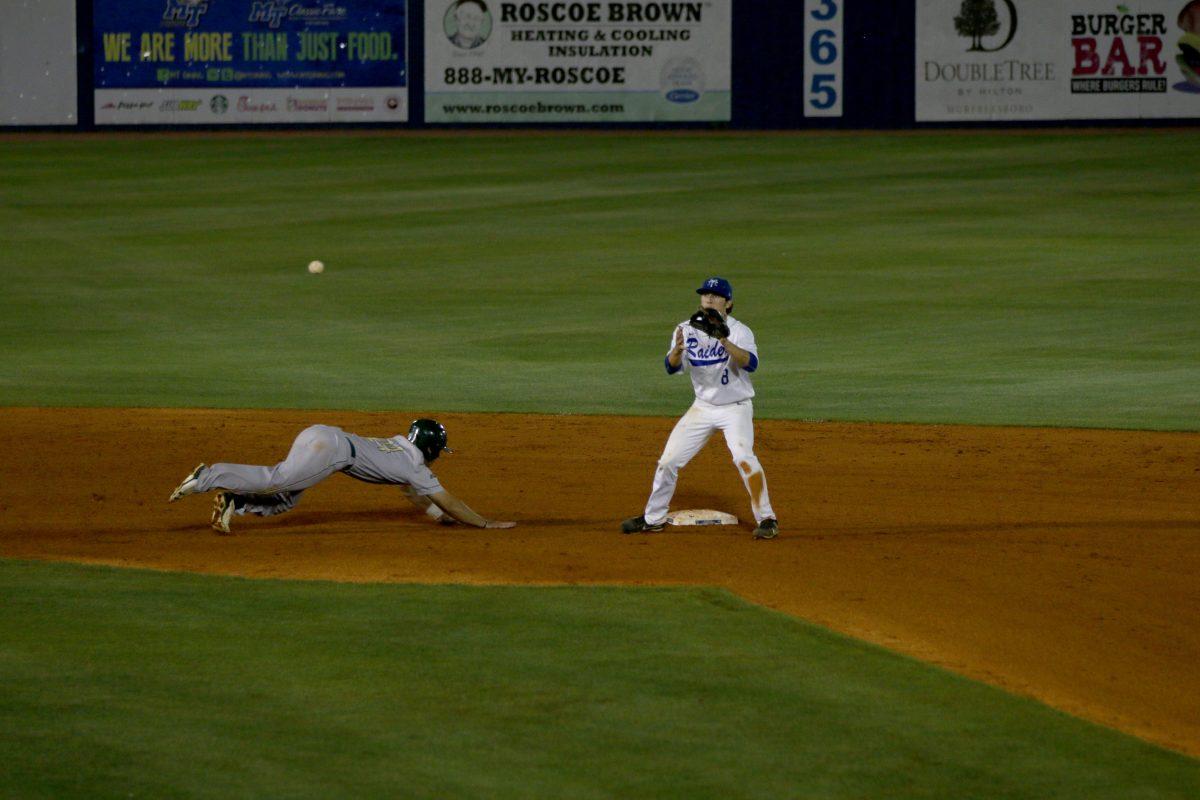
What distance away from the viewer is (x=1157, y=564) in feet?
31.1

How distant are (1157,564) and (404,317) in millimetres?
13026

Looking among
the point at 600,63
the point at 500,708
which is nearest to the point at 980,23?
the point at 600,63

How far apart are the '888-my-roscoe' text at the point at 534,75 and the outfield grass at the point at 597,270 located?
143cm

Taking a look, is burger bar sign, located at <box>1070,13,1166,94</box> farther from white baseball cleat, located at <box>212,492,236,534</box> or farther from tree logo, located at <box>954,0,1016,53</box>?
white baseball cleat, located at <box>212,492,236,534</box>

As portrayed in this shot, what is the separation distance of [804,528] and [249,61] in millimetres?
27213

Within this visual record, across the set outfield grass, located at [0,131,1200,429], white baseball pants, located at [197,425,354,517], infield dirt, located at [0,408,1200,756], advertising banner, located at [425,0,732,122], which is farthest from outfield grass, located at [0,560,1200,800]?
advertising banner, located at [425,0,732,122]

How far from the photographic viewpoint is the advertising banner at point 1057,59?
3253 cm

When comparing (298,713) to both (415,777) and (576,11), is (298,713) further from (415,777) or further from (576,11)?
(576,11)

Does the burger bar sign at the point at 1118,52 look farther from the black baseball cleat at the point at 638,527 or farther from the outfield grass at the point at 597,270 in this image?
the black baseball cleat at the point at 638,527

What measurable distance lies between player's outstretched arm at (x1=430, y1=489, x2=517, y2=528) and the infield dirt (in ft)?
0.36

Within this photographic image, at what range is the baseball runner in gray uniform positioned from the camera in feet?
32.3

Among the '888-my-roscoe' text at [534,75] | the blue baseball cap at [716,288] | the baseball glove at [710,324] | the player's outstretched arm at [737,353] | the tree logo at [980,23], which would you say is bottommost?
the player's outstretched arm at [737,353]

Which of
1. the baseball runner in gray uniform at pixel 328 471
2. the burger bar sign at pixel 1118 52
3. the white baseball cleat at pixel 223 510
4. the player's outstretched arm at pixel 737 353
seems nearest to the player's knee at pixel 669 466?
the player's outstretched arm at pixel 737 353

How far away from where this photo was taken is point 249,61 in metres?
34.9
